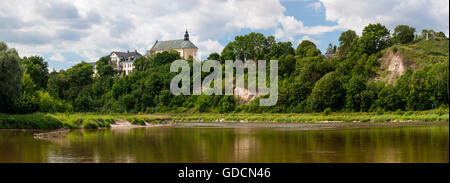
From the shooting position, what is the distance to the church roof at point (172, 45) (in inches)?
6752

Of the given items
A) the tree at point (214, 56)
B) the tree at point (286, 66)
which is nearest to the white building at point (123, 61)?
the tree at point (214, 56)

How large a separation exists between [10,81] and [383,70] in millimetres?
62919

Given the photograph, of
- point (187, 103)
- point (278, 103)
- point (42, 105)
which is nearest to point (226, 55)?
point (187, 103)

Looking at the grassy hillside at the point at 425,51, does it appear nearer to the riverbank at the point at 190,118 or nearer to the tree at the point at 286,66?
the riverbank at the point at 190,118

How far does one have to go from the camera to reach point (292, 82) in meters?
91.6

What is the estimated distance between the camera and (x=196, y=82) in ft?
359

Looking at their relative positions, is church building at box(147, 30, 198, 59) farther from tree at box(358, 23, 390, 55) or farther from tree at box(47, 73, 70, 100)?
tree at box(358, 23, 390, 55)

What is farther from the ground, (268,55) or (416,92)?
(268,55)

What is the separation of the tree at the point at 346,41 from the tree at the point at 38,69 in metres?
63.1

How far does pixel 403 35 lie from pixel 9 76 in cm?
7748

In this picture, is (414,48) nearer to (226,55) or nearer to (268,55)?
(268,55)

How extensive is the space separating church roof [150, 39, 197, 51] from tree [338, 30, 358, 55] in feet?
252
